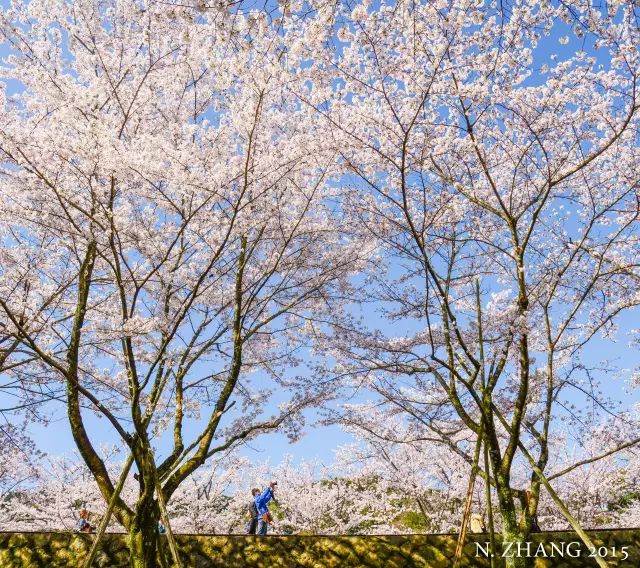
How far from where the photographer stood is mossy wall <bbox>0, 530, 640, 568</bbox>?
7.25 m

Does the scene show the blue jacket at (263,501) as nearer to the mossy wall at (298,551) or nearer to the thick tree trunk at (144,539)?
the mossy wall at (298,551)

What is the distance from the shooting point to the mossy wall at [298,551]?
285 inches

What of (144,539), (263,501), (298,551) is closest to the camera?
(144,539)

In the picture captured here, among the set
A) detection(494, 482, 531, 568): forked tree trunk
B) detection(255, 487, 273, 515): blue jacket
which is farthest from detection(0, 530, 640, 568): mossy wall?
detection(255, 487, 273, 515): blue jacket

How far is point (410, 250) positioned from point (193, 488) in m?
12.6

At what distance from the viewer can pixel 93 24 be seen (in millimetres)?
7066

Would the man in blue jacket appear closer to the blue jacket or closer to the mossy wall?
the blue jacket

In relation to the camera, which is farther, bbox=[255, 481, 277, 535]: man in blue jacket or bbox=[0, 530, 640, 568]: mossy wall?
bbox=[255, 481, 277, 535]: man in blue jacket

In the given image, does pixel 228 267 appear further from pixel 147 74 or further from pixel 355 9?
pixel 355 9

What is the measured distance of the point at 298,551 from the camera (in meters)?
7.50

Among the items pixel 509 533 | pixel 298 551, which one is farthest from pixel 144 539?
pixel 509 533

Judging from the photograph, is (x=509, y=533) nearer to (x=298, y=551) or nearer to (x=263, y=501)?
(x=298, y=551)

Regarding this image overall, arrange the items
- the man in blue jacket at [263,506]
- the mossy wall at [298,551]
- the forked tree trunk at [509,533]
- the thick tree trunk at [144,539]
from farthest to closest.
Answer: the man in blue jacket at [263,506] → the mossy wall at [298,551] → the forked tree trunk at [509,533] → the thick tree trunk at [144,539]

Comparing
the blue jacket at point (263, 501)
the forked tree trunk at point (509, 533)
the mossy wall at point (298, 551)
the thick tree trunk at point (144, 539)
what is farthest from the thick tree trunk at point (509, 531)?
the blue jacket at point (263, 501)
